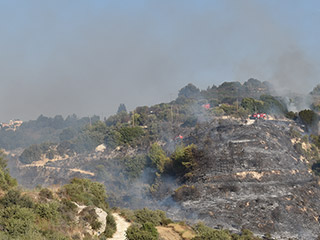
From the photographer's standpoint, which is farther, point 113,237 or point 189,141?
point 189,141

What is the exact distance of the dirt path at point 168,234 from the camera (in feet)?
80.8

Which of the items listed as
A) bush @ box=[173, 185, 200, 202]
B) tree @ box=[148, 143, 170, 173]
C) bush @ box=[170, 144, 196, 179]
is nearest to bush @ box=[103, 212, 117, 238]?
bush @ box=[173, 185, 200, 202]

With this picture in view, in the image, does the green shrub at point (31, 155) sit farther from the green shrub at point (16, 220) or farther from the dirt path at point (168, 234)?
the green shrub at point (16, 220)

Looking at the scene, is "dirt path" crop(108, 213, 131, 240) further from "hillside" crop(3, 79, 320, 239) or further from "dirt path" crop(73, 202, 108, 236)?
"hillside" crop(3, 79, 320, 239)

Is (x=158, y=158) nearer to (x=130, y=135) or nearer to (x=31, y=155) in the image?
(x=130, y=135)

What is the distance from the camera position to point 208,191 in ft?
155

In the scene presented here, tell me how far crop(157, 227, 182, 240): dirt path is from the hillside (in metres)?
10.2

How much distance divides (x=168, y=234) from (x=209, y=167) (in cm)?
2922

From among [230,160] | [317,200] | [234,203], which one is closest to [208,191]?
[234,203]

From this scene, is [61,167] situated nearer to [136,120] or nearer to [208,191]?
[136,120]

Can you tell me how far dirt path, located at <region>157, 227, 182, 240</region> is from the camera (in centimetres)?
2462

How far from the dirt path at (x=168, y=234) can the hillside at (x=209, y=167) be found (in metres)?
10.2

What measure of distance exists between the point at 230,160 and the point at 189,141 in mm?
19047

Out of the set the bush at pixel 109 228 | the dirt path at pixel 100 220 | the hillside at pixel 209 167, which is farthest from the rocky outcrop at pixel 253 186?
the dirt path at pixel 100 220
